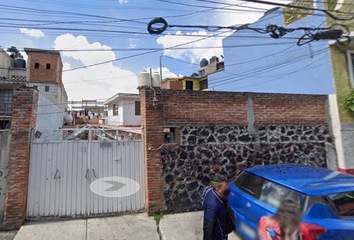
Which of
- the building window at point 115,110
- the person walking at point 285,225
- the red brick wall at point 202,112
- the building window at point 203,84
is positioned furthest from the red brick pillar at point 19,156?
the building window at point 203,84

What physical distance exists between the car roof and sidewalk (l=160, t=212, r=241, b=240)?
153 centimetres

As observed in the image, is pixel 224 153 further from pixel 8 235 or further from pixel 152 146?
pixel 8 235

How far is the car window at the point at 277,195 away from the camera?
2746mm

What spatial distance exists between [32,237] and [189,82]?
2009cm

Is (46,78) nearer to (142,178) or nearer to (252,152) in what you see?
(142,178)

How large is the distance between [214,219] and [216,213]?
0.07 meters

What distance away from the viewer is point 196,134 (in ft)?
17.2

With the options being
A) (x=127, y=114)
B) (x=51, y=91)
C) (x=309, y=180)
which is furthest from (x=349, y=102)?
(x=51, y=91)

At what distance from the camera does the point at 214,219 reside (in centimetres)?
247

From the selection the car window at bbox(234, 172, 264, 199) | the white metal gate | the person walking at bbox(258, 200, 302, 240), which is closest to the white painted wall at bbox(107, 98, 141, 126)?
the white metal gate

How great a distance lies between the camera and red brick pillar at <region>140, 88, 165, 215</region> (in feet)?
15.4

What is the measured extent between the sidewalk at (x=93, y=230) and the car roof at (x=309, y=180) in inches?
98.2

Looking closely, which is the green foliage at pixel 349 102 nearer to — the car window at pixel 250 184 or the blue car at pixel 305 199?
the blue car at pixel 305 199

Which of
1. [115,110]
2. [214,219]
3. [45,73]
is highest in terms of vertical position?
[45,73]
